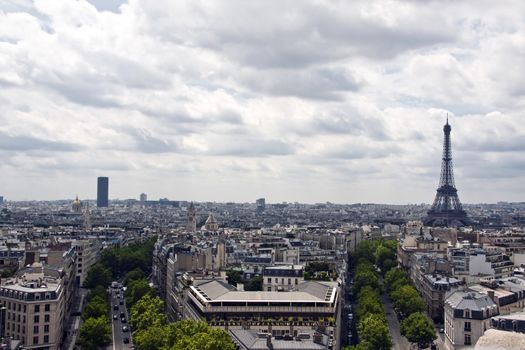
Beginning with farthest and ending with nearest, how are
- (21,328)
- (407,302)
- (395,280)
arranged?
(395,280)
(407,302)
(21,328)

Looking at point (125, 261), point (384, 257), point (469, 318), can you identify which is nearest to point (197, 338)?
point (469, 318)

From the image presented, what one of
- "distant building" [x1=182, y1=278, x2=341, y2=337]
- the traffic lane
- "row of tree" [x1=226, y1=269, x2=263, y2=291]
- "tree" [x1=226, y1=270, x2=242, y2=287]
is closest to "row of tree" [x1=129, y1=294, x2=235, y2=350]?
the traffic lane

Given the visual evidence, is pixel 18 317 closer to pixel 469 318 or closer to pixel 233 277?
pixel 233 277

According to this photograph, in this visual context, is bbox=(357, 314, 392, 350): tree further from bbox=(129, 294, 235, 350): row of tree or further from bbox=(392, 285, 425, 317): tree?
bbox=(392, 285, 425, 317): tree

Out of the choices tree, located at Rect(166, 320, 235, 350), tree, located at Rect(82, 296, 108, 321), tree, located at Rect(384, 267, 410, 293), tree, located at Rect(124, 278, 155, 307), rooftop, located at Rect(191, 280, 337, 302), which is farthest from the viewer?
tree, located at Rect(384, 267, 410, 293)

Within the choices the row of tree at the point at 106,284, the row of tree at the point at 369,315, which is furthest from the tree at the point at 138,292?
the row of tree at the point at 369,315
